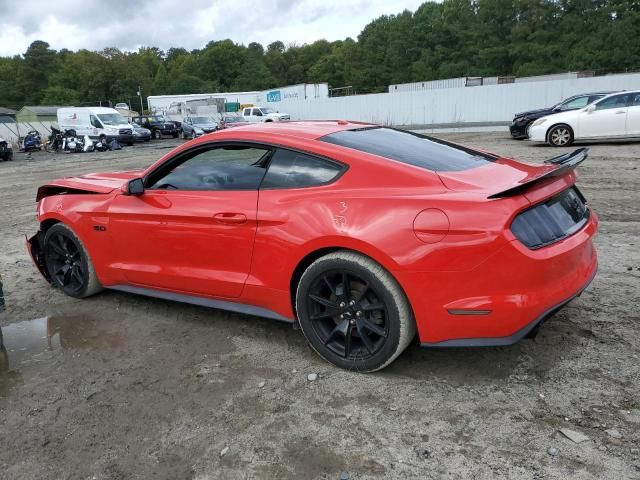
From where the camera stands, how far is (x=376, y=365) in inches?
127

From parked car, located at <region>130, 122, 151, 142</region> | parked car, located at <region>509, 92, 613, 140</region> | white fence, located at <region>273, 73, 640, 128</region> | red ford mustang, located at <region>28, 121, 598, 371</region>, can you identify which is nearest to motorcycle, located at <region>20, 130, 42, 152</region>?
parked car, located at <region>130, 122, 151, 142</region>

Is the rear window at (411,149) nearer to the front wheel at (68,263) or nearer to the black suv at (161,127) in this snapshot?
the front wheel at (68,263)

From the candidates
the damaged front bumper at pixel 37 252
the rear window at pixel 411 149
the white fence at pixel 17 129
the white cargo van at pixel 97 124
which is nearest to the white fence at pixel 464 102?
the white cargo van at pixel 97 124

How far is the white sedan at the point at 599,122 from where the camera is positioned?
Result: 14.0 metres

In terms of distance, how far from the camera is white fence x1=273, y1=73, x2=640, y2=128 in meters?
28.6

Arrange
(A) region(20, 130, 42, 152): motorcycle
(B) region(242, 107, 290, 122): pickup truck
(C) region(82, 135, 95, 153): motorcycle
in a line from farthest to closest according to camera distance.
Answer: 1. (B) region(242, 107, 290, 122): pickup truck
2. (A) region(20, 130, 42, 152): motorcycle
3. (C) region(82, 135, 95, 153): motorcycle

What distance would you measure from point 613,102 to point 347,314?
45.5 ft

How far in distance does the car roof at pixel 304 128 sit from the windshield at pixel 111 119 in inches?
1189

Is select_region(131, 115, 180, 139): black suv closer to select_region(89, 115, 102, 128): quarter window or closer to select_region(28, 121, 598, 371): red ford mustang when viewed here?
select_region(89, 115, 102, 128): quarter window

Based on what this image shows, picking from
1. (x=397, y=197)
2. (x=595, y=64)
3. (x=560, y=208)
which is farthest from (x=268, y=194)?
(x=595, y=64)

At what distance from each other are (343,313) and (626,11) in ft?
232

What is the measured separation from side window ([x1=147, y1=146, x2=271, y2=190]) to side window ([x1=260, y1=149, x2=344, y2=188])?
9cm

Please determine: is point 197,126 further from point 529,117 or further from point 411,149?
point 411,149

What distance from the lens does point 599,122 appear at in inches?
563
